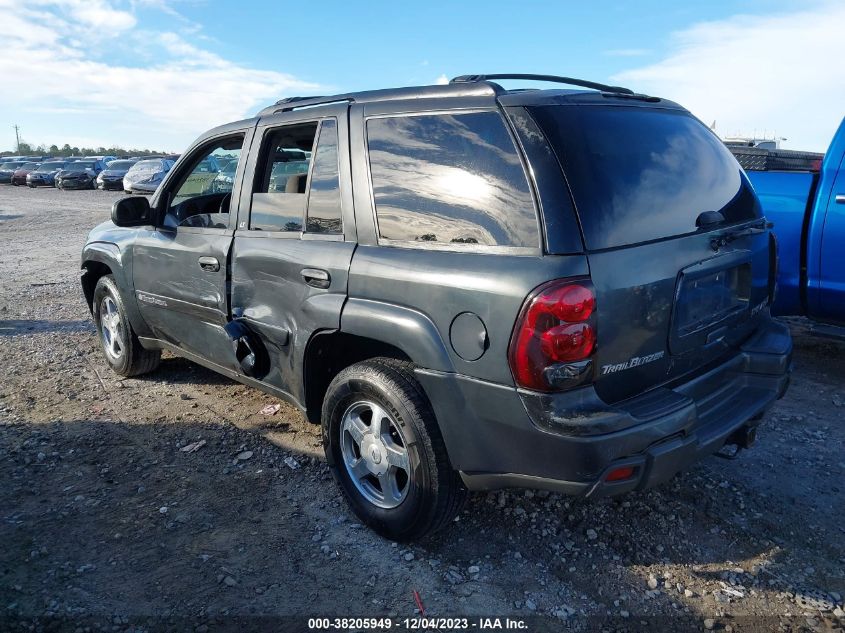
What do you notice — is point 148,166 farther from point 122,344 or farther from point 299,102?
point 299,102

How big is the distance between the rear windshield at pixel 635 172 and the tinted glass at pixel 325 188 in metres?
1.11

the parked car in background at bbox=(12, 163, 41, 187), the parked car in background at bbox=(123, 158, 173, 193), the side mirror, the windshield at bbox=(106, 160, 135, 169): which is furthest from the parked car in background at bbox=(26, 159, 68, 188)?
the side mirror

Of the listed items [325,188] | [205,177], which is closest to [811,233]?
[325,188]

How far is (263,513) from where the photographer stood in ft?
11.1

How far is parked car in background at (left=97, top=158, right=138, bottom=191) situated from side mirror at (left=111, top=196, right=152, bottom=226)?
2907cm

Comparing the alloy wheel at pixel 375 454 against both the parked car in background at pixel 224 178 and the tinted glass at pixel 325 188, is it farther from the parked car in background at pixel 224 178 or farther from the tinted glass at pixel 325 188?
the parked car in background at pixel 224 178

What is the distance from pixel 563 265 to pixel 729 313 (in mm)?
1128

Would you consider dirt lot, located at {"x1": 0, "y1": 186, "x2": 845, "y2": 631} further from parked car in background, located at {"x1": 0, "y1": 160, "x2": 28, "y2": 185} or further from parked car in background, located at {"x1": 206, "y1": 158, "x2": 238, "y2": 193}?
parked car in background, located at {"x1": 0, "y1": 160, "x2": 28, "y2": 185}

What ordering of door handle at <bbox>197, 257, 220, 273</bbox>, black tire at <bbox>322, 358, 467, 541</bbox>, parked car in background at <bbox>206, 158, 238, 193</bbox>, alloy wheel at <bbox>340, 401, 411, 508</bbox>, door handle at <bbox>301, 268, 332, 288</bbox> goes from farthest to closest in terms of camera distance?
parked car in background at <bbox>206, 158, 238, 193</bbox>, door handle at <bbox>197, 257, 220, 273</bbox>, door handle at <bbox>301, 268, 332, 288</bbox>, alloy wheel at <bbox>340, 401, 411, 508</bbox>, black tire at <bbox>322, 358, 467, 541</bbox>

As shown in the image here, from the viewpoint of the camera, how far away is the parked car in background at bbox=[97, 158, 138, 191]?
30.6 metres

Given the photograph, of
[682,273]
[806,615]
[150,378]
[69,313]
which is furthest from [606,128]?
[69,313]

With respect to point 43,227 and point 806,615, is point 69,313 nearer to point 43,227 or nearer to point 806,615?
point 806,615

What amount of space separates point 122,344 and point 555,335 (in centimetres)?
403

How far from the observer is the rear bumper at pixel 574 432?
2418mm
